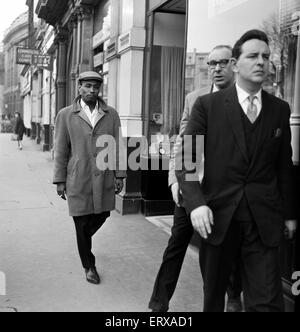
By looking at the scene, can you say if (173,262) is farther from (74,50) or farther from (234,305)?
(74,50)

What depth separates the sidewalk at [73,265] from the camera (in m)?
3.92

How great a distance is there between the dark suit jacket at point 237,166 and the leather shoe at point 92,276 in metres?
2.06

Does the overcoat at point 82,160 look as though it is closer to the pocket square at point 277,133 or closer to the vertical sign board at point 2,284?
the vertical sign board at point 2,284

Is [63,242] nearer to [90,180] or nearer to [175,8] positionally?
[90,180]

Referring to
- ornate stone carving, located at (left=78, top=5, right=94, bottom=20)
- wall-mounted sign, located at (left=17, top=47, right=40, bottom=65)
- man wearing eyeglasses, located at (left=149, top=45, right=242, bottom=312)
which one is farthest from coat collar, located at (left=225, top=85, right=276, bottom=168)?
A: wall-mounted sign, located at (left=17, top=47, right=40, bottom=65)

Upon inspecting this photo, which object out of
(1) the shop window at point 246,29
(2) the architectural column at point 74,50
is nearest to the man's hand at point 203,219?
(1) the shop window at point 246,29

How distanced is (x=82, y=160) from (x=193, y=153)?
6.39ft

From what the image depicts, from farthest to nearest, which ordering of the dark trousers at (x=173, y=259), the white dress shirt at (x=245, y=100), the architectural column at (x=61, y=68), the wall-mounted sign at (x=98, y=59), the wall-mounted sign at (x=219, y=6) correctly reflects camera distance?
the architectural column at (x=61, y=68) → the wall-mounted sign at (x=98, y=59) → the wall-mounted sign at (x=219, y=6) → the dark trousers at (x=173, y=259) → the white dress shirt at (x=245, y=100)

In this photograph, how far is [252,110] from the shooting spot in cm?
263

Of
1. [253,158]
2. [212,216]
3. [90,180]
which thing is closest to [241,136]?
[253,158]

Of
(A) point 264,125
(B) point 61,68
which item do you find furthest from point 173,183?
(B) point 61,68

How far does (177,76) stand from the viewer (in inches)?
303

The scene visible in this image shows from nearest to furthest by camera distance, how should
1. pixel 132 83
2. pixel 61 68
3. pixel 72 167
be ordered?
pixel 72 167
pixel 132 83
pixel 61 68

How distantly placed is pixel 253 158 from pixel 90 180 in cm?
220
